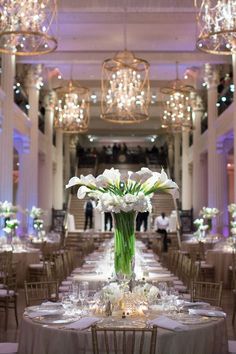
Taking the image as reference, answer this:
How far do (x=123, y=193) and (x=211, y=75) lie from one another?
18.2m

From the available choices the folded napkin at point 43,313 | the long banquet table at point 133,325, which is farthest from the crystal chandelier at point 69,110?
the long banquet table at point 133,325

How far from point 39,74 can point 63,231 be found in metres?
6.71

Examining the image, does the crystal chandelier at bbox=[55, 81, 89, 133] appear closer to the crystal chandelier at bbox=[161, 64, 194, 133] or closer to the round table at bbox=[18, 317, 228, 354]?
the crystal chandelier at bbox=[161, 64, 194, 133]

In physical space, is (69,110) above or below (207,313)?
above

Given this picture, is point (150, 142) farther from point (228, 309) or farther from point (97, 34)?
point (228, 309)

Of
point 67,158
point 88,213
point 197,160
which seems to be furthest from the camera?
point 67,158

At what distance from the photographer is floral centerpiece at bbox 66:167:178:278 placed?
5273mm

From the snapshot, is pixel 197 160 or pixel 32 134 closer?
pixel 32 134

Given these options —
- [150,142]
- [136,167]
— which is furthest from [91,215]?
[150,142]

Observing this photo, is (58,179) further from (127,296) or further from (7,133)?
(127,296)

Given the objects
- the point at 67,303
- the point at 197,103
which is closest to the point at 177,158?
the point at 197,103

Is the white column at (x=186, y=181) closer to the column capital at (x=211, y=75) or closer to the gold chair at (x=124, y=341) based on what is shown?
the column capital at (x=211, y=75)

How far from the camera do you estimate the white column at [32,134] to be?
2252 cm

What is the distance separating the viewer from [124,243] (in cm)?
535
